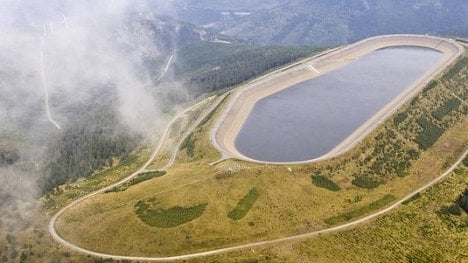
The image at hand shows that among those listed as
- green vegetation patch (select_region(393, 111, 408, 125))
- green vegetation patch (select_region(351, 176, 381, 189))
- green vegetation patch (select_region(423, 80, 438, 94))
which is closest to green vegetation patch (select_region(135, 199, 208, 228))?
green vegetation patch (select_region(351, 176, 381, 189))

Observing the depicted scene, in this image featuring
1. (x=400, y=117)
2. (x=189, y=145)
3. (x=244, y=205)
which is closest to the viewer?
(x=244, y=205)

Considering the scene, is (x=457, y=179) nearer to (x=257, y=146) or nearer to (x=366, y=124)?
(x=366, y=124)

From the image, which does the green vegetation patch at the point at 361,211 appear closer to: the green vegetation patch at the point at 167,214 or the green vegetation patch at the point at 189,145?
the green vegetation patch at the point at 167,214

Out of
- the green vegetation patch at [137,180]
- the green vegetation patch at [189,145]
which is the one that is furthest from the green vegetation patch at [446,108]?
the green vegetation patch at [137,180]

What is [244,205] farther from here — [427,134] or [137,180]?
[427,134]

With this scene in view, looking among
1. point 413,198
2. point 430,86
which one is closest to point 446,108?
point 430,86

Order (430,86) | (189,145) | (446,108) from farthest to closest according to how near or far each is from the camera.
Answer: (430,86)
(446,108)
(189,145)
